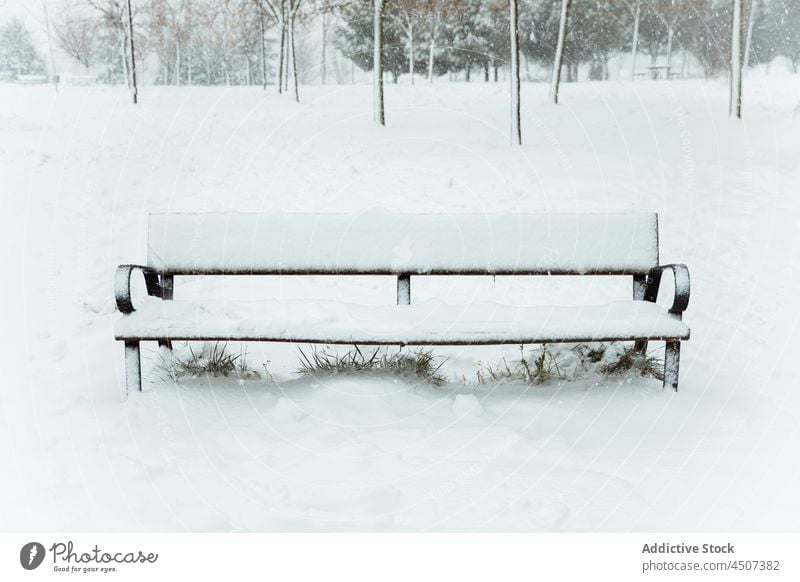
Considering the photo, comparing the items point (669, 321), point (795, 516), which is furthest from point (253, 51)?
point (795, 516)

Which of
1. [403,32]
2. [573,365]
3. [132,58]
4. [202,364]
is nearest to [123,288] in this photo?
[202,364]

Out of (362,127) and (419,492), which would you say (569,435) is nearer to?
(419,492)

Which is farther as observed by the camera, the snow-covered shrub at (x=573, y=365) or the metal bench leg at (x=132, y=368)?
the snow-covered shrub at (x=573, y=365)

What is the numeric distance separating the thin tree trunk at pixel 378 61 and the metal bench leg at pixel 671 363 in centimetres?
550

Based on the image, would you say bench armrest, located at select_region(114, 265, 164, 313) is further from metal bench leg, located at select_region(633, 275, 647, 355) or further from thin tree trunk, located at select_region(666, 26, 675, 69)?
thin tree trunk, located at select_region(666, 26, 675, 69)

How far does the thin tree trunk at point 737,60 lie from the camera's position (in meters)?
7.16

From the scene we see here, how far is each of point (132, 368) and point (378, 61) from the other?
18.0 feet

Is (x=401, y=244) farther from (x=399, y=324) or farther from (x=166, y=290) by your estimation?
(x=166, y=290)

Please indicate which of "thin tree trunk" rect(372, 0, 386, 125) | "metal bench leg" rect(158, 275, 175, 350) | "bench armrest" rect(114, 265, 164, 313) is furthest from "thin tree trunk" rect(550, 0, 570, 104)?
"bench armrest" rect(114, 265, 164, 313)

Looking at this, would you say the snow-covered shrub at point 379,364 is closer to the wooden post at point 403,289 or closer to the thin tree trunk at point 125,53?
the wooden post at point 403,289

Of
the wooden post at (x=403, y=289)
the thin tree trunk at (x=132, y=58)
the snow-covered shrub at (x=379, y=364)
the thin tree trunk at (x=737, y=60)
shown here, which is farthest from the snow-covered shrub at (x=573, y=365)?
the thin tree trunk at (x=132, y=58)

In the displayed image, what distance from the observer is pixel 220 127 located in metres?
8.61

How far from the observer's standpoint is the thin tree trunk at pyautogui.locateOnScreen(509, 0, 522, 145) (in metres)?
7.38

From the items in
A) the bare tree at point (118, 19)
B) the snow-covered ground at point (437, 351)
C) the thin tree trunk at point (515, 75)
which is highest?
the bare tree at point (118, 19)
